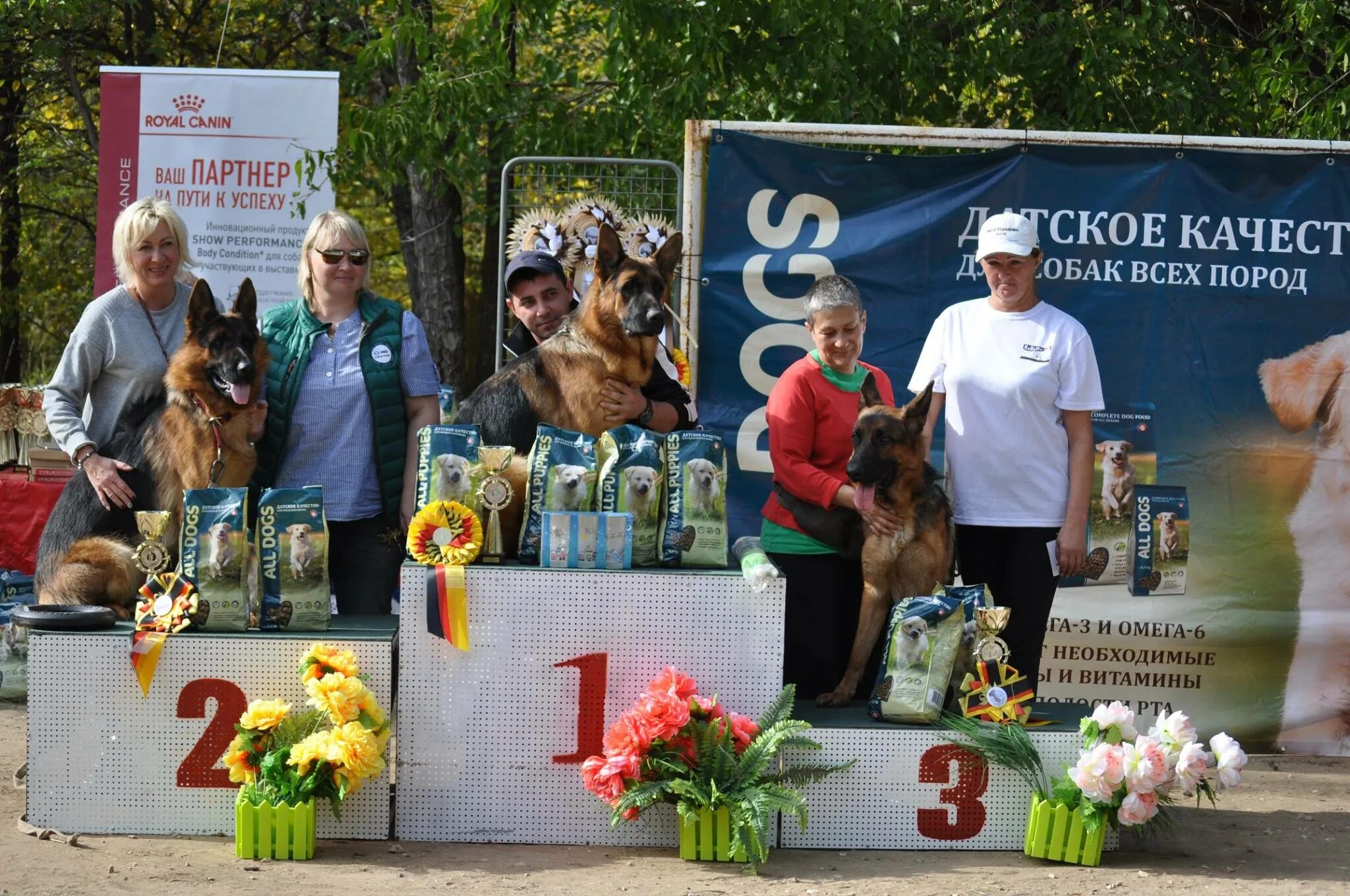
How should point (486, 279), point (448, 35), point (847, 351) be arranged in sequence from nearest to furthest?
point (847, 351) → point (448, 35) → point (486, 279)

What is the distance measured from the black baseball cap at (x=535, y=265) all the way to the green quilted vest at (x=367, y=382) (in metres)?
0.48

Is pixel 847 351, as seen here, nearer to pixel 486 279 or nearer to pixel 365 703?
pixel 365 703

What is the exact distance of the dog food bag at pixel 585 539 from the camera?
4.14 metres

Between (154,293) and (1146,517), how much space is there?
408 centimetres

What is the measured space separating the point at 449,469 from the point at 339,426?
1.88 feet

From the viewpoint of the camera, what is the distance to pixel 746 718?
13.4 feet

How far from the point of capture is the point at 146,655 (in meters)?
4.05

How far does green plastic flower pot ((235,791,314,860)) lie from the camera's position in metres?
3.93

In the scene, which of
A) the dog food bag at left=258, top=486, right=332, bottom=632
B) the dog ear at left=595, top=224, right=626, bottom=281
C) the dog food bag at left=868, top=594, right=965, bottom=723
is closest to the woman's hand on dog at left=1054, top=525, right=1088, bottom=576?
the dog food bag at left=868, top=594, right=965, bottom=723

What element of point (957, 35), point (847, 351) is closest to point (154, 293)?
point (847, 351)

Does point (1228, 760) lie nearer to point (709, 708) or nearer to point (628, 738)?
point (709, 708)

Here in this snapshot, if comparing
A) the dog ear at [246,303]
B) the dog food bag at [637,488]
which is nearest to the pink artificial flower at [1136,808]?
the dog food bag at [637,488]

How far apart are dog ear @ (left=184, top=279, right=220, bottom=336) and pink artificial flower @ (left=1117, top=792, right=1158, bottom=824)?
3.27m

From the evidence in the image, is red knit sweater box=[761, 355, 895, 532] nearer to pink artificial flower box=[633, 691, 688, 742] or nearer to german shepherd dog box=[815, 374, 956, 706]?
german shepherd dog box=[815, 374, 956, 706]
